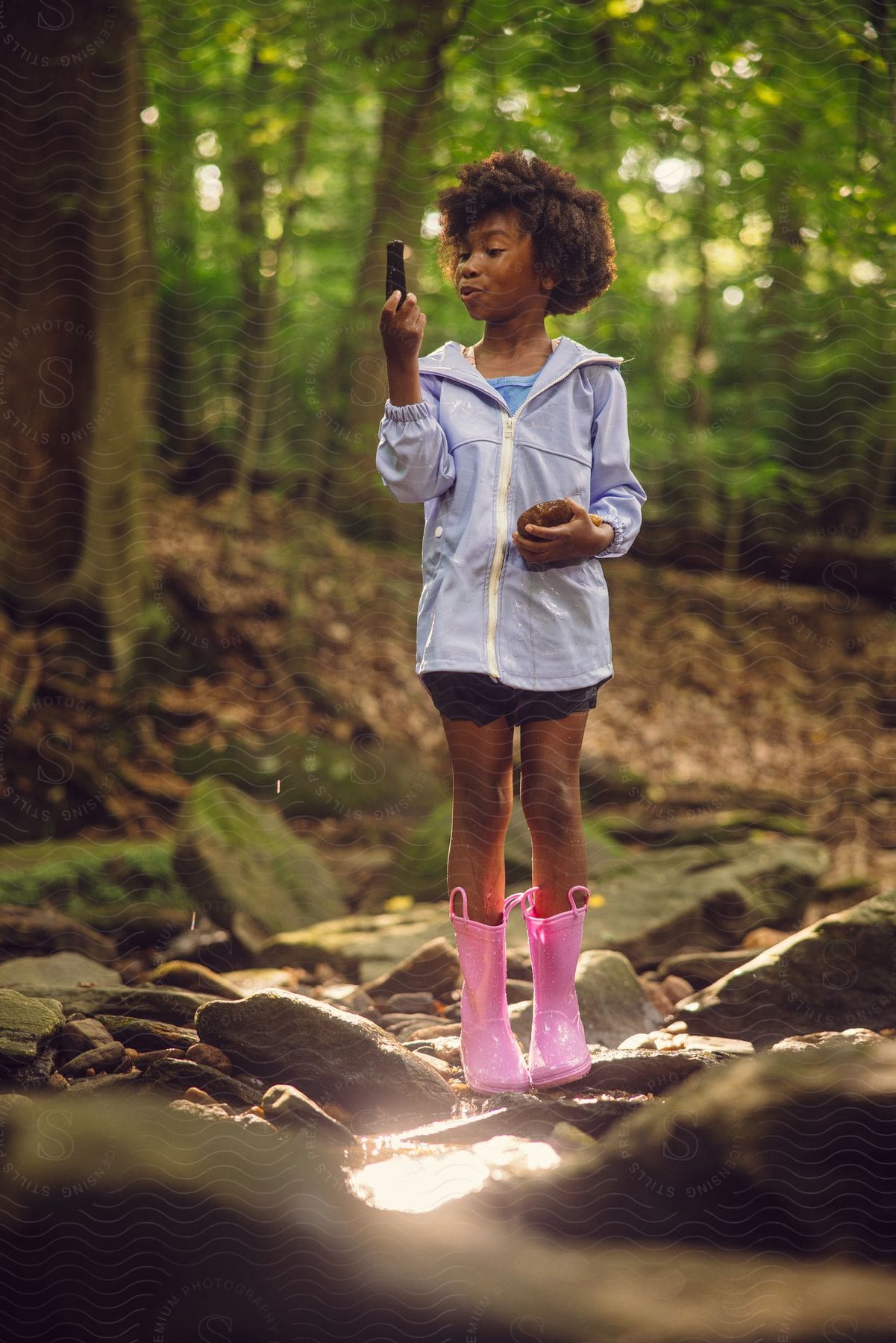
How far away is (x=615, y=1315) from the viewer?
1316 mm

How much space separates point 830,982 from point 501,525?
118 cm

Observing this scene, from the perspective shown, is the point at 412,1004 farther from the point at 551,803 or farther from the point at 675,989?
the point at 551,803

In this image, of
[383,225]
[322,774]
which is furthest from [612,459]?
[383,225]

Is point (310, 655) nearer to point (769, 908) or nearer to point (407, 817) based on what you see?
point (407, 817)

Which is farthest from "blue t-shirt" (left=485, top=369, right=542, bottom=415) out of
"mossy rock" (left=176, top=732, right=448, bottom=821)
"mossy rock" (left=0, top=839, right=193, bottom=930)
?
"mossy rock" (left=176, top=732, right=448, bottom=821)

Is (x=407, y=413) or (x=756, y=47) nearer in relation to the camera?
(x=407, y=413)

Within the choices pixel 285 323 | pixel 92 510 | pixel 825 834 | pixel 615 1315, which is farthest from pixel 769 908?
pixel 285 323

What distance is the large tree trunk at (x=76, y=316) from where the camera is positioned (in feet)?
13.5

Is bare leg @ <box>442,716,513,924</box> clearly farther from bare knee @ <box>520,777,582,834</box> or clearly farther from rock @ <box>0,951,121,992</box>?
rock @ <box>0,951,121,992</box>

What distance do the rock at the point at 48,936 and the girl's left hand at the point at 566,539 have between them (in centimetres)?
184

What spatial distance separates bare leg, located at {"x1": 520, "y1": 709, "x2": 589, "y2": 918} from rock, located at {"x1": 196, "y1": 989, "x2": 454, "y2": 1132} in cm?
34

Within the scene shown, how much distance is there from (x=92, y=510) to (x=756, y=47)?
331 centimetres

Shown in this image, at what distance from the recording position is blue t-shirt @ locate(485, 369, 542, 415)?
2.04m

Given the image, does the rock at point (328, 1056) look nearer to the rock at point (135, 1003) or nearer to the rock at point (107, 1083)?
the rock at point (107, 1083)
